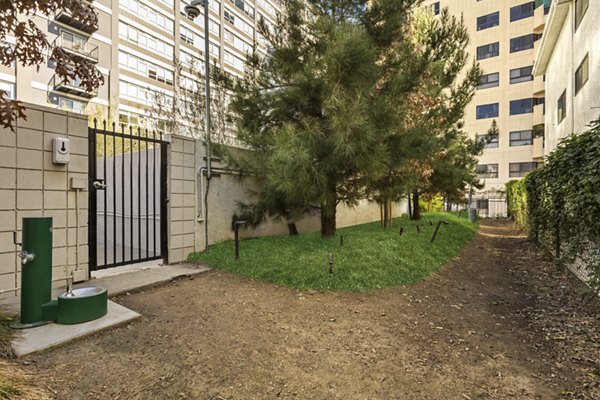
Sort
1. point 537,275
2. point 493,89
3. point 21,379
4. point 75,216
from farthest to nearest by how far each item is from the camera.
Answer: point 493,89, point 537,275, point 75,216, point 21,379

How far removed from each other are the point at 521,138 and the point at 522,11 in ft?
31.2

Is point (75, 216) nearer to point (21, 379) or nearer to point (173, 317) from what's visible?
point (173, 317)

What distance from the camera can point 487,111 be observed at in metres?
25.3

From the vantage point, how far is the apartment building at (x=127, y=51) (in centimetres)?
1903

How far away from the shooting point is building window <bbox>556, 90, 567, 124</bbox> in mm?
10234

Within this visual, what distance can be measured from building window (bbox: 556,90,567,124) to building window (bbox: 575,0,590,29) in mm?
2146

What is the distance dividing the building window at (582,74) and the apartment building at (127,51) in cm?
1377

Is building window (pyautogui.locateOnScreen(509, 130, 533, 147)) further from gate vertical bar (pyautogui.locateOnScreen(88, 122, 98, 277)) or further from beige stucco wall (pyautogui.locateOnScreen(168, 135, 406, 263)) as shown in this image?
gate vertical bar (pyautogui.locateOnScreen(88, 122, 98, 277))

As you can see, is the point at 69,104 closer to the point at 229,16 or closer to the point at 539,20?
the point at 229,16

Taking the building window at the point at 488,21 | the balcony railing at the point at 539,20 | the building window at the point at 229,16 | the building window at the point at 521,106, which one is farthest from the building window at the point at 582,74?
the building window at the point at 229,16

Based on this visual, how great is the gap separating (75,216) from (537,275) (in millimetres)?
7576

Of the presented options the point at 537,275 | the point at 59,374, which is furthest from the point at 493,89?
the point at 59,374

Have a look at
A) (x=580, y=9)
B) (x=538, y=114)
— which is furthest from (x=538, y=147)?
(x=580, y=9)

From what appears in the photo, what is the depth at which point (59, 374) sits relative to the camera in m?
2.31
